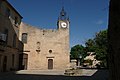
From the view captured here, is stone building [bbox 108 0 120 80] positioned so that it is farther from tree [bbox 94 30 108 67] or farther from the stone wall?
tree [bbox 94 30 108 67]

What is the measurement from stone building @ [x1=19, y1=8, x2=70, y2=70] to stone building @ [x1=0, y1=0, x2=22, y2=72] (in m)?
1.84

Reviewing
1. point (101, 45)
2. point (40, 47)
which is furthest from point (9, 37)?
point (101, 45)

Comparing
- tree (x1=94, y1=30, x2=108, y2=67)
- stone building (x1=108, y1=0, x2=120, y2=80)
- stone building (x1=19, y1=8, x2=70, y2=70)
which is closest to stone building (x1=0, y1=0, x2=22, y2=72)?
stone building (x1=19, y1=8, x2=70, y2=70)

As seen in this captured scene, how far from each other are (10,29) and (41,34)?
718cm

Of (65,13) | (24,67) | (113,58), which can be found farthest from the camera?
(65,13)

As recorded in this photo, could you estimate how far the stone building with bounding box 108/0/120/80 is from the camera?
200 cm

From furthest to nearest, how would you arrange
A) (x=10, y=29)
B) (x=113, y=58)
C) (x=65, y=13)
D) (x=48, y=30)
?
1. (x=65, y=13)
2. (x=48, y=30)
3. (x=10, y=29)
4. (x=113, y=58)

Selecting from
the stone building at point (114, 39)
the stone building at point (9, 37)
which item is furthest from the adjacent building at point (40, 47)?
the stone building at point (114, 39)

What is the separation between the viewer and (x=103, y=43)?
41.2 metres

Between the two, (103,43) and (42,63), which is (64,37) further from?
(103,43)

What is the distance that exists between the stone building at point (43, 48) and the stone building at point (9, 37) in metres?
1.84

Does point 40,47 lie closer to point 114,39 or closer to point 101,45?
point 101,45

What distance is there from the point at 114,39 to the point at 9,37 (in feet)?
76.5

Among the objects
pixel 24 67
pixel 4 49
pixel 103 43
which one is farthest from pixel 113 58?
pixel 103 43
